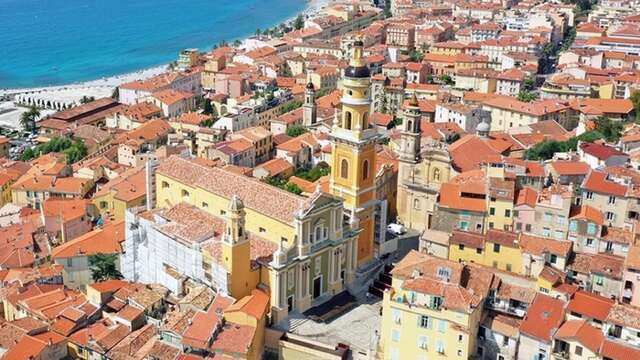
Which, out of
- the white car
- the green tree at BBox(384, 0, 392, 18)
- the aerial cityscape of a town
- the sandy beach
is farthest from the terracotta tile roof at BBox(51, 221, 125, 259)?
the green tree at BBox(384, 0, 392, 18)

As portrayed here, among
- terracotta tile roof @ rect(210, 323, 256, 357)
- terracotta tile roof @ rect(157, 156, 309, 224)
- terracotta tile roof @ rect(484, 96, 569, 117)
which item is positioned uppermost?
terracotta tile roof @ rect(157, 156, 309, 224)

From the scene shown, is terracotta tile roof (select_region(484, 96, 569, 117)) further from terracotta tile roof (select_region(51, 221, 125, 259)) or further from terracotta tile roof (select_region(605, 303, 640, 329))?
terracotta tile roof (select_region(51, 221, 125, 259))

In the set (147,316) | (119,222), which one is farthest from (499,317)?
(119,222)

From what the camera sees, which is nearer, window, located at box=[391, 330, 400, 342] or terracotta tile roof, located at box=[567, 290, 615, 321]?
terracotta tile roof, located at box=[567, 290, 615, 321]

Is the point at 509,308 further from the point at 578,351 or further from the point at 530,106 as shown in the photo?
the point at 530,106

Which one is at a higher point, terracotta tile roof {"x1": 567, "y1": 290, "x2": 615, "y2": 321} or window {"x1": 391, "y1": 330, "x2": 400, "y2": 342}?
terracotta tile roof {"x1": 567, "y1": 290, "x2": 615, "y2": 321}

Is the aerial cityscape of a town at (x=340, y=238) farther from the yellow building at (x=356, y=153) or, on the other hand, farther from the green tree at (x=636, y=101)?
the green tree at (x=636, y=101)

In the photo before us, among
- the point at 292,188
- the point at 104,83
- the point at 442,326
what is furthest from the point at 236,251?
the point at 104,83

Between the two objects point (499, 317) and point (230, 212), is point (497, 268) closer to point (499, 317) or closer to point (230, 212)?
point (499, 317)
